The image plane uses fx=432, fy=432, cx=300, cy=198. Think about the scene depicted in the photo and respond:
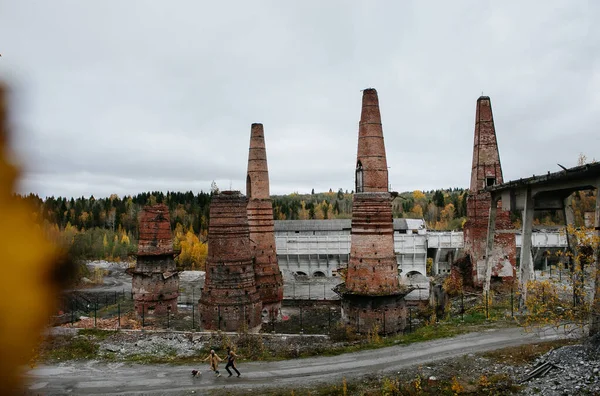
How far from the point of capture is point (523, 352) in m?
13.2

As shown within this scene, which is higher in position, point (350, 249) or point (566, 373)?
point (350, 249)

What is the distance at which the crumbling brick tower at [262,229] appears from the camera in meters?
24.4

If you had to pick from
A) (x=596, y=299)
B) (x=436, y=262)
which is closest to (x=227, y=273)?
(x=596, y=299)

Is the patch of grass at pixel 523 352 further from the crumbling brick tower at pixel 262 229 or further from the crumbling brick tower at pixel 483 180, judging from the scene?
the crumbling brick tower at pixel 262 229

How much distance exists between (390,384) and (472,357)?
133 inches

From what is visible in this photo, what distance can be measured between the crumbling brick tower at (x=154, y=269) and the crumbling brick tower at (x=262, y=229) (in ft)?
20.7

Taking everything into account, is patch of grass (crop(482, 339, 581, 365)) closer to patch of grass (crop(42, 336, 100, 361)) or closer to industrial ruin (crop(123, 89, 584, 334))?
industrial ruin (crop(123, 89, 584, 334))

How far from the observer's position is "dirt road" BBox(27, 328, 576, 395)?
13.9 metres

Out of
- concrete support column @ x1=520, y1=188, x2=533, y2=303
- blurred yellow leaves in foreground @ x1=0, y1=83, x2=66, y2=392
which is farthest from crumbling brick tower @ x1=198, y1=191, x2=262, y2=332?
blurred yellow leaves in foreground @ x1=0, y1=83, x2=66, y2=392

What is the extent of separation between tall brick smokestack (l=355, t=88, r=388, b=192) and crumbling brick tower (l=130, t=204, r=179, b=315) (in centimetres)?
1372

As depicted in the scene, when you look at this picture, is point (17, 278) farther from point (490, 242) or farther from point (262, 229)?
point (262, 229)

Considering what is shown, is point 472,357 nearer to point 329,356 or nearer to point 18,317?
point 329,356

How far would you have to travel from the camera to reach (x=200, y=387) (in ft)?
45.6

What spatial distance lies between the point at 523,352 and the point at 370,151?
1020 cm
